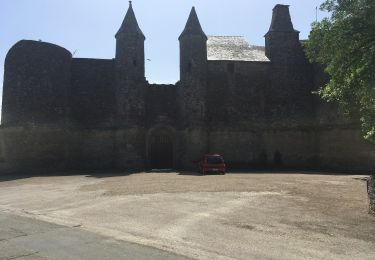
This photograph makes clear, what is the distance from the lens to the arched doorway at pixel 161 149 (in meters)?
29.5

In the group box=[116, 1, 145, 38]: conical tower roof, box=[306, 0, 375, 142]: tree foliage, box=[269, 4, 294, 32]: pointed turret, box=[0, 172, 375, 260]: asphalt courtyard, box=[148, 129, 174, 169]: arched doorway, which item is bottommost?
box=[0, 172, 375, 260]: asphalt courtyard

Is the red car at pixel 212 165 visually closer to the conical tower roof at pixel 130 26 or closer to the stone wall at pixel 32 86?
the stone wall at pixel 32 86

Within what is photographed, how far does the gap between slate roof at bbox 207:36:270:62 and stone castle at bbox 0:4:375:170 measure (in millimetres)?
222

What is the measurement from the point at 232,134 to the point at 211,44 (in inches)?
334

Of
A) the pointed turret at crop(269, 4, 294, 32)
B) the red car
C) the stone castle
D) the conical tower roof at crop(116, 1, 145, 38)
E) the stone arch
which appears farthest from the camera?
the pointed turret at crop(269, 4, 294, 32)

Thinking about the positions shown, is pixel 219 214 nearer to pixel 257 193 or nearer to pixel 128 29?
pixel 257 193

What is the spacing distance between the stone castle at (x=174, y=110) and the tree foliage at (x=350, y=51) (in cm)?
1703

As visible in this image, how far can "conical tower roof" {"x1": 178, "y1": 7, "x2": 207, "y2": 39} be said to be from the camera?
29891mm

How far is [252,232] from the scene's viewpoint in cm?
805

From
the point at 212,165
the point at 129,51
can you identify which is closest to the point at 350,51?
the point at 212,165

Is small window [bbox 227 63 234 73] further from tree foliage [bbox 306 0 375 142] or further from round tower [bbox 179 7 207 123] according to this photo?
Result: tree foliage [bbox 306 0 375 142]

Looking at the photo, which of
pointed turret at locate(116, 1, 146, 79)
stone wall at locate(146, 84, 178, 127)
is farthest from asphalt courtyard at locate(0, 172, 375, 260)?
pointed turret at locate(116, 1, 146, 79)

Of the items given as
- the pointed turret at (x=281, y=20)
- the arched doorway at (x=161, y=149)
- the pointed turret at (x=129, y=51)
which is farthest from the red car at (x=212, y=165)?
the pointed turret at (x=281, y=20)

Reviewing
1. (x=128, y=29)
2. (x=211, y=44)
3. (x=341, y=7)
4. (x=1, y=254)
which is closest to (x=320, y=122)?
(x=211, y=44)
